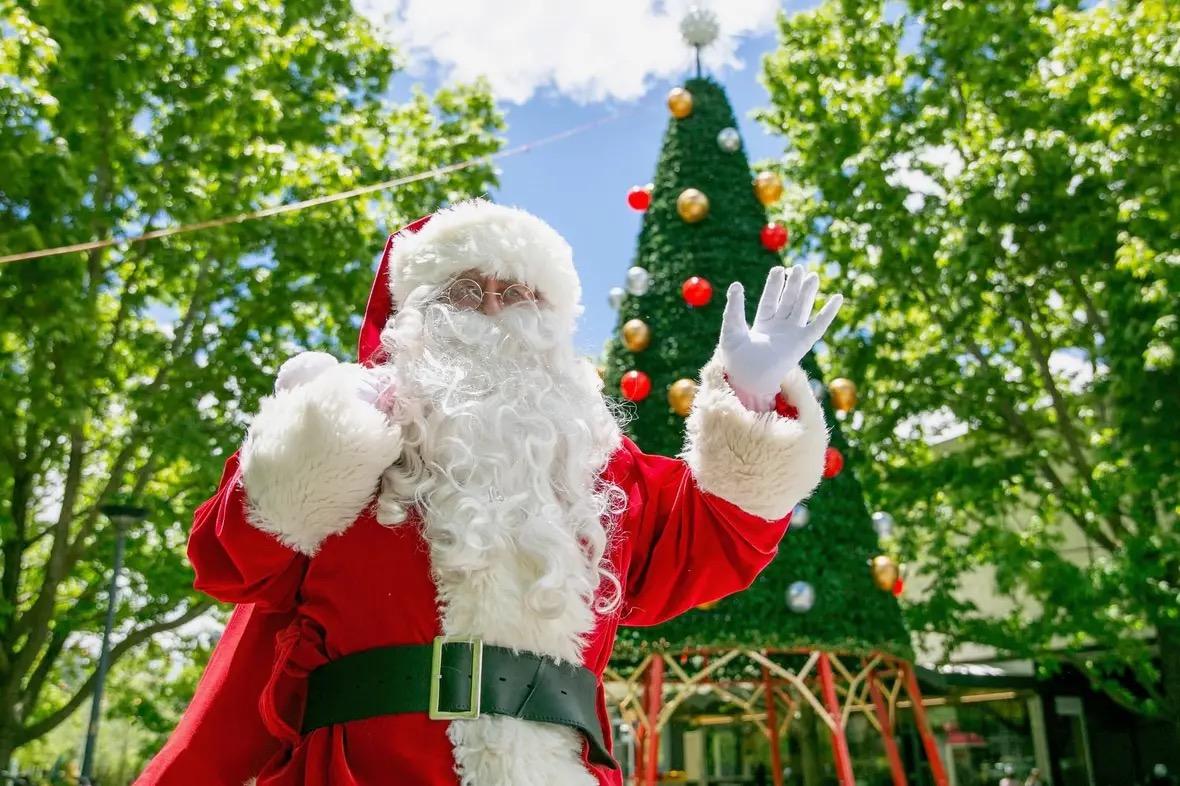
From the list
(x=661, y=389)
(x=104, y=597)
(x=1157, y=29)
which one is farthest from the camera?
(x=104, y=597)

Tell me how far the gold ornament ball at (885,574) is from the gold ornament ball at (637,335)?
2006 millimetres

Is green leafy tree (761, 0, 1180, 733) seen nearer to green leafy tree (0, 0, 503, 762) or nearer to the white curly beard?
green leafy tree (0, 0, 503, 762)

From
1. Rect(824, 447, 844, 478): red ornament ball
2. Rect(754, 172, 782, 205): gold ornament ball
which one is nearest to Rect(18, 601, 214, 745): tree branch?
Rect(824, 447, 844, 478): red ornament ball

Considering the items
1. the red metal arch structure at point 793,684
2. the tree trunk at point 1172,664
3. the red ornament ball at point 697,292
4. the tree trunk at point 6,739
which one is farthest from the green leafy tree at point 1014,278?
the tree trunk at point 6,739

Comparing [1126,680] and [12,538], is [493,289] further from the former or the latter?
[1126,680]

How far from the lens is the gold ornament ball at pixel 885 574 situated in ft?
20.1

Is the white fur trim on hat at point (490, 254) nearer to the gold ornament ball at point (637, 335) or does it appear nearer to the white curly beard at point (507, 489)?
the white curly beard at point (507, 489)

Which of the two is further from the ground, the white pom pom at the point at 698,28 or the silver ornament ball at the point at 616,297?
the white pom pom at the point at 698,28

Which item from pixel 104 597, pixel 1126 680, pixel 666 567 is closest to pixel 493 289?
pixel 666 567

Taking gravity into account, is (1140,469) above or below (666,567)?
above

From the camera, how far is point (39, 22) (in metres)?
8.08

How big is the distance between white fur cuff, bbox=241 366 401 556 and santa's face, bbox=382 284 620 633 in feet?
0.34

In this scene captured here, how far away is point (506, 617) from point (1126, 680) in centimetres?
1600

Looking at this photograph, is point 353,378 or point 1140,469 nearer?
point 353,378
